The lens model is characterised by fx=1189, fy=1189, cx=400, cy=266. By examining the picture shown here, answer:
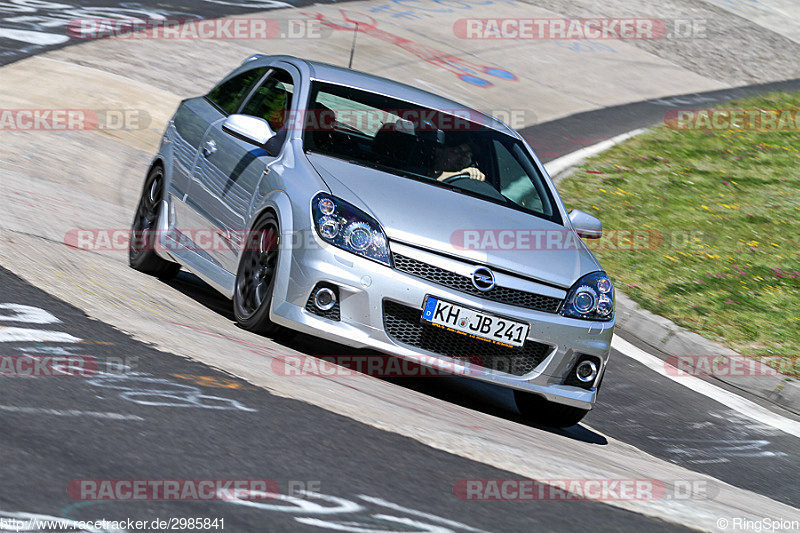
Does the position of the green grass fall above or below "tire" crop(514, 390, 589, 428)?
below

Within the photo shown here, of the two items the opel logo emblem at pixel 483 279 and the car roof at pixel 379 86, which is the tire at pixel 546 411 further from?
the car roof at pixel 379 86

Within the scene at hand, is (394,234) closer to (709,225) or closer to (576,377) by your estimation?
(576,377)

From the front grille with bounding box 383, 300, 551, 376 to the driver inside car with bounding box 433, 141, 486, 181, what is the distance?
129cm

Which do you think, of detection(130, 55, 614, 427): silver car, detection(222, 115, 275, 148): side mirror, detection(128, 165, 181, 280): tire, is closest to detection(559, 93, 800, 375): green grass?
detection(130, 55, 614, 427): silver car

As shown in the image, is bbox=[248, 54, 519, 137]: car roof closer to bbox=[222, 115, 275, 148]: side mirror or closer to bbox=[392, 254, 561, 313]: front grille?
bbox=[222, 115, 275, 148]: side mirror

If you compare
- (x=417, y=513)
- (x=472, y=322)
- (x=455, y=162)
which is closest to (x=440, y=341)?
(x=472, y=322)

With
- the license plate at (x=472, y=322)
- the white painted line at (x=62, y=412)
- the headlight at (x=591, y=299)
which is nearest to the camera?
the white painted line at (x=62, y=412)

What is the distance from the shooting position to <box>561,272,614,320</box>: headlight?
6301 millimetres

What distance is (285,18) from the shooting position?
73.9ft

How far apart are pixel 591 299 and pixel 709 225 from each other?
6.82 m

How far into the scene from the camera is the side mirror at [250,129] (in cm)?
682

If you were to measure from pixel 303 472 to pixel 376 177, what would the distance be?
2698mm

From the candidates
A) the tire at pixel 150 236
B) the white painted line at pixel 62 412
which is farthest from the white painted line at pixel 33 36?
the white painted line at pixel 62 412

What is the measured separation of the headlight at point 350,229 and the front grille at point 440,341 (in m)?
0.27
